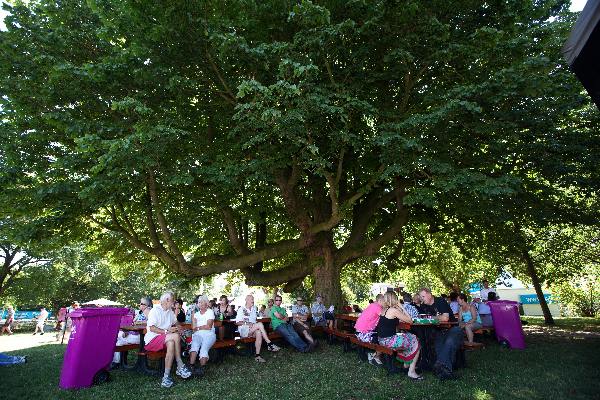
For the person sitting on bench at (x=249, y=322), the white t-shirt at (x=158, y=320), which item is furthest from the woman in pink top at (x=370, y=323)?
the white t-shirt at (x=158, y=320)

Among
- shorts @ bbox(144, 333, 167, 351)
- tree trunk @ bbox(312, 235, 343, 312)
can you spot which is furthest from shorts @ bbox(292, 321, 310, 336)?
shorts @ bbox(144, 333, 167, 351)

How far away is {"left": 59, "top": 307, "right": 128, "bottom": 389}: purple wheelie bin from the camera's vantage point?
6.79 m

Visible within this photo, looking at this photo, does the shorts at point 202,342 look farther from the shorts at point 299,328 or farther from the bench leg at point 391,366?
the bench leg at point 391,366

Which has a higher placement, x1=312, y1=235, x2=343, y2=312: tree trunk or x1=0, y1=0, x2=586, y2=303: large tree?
x1=0, y1=0, x2=586, y2=303: large tree

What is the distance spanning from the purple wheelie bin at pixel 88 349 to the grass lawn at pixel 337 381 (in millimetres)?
272

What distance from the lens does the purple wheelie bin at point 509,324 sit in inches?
402

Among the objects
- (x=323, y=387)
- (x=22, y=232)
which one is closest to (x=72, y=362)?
(x=323, y=387)

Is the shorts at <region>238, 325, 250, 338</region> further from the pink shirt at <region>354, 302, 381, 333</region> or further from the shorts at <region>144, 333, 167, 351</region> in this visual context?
the pink shirt at <region>354, 302, 381, 333</region>

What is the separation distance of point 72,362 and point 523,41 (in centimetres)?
1178

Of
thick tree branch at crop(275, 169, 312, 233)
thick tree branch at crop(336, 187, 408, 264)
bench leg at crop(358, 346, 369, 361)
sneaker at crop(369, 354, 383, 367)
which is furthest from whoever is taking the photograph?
thick tree branch at crop(336, 187, 408, 264)

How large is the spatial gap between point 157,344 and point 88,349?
1.27 m

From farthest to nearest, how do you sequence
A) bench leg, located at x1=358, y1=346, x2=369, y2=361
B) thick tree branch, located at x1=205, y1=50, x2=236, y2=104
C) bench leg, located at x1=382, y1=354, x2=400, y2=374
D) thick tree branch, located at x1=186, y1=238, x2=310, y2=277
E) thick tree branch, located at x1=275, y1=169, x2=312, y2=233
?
thick tree branch, located at x1=186, y1=238, x2=310, y2=277, thick tree branch, located at x1=275, y1=169, x2=312, y2=233, thick tree branch, located at x1=205, y1=50, x2=236, y2=104, bench leg, located at x1=358, y1=346, x2=369, y2=361, bench leg, located at x1=382, y1=354, x2=400, y2=374

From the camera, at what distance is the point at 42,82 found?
10.1 metres

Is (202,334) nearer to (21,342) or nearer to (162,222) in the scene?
(162,222)
